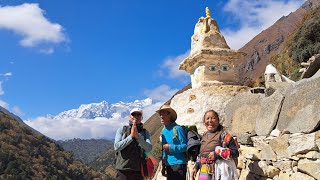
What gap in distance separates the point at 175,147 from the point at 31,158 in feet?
304

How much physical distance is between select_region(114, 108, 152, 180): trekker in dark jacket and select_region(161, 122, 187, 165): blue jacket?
0.30m

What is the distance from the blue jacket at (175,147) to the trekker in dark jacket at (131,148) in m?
0.30

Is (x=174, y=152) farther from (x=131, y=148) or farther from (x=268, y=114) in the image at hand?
(x=268, y=114)

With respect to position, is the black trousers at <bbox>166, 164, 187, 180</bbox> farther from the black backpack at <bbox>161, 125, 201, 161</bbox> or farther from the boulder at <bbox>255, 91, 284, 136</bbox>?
the boulder at <bbox>255, 91, 284, 136</bbox>

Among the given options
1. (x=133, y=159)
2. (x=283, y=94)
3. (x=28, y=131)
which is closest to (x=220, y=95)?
(x=283, y=94)

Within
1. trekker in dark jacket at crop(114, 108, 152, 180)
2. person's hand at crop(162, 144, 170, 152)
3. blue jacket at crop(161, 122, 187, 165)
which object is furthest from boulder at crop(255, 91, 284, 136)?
trekker in dark jacket at crop(114, 108, 152, 180)

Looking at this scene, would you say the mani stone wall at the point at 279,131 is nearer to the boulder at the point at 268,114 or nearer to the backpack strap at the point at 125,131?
the boulder at the point at 268,114

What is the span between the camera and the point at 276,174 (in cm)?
488

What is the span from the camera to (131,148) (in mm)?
4840

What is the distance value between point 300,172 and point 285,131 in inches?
22.4

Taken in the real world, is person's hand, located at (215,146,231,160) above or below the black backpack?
below

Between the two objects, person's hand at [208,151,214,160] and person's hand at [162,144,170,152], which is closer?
person's hand at [208,151,214,160]

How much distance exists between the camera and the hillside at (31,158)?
3177 inches

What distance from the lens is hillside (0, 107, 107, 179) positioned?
80688 mm
